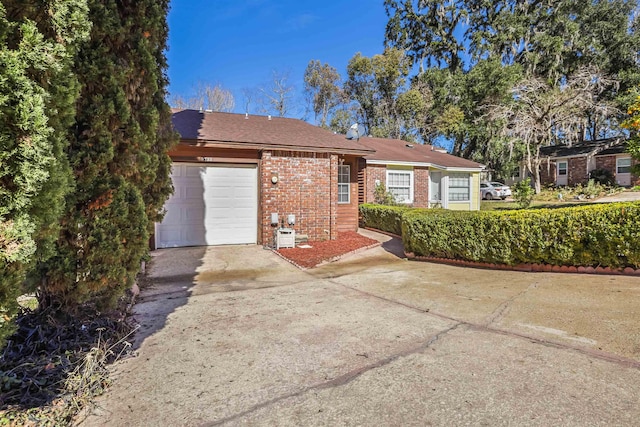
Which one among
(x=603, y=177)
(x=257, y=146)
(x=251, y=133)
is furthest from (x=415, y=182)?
(x=603, y=177)

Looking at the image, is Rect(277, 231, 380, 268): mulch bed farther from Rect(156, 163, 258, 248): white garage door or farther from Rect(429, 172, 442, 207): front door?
Rect(429, 172, 442, 207): front door

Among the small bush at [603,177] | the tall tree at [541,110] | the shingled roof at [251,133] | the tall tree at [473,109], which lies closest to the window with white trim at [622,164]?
the small bush at [603,177]

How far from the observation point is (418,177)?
1641 centimetres

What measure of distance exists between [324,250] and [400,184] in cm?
817

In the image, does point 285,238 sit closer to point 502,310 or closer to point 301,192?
point 301,192

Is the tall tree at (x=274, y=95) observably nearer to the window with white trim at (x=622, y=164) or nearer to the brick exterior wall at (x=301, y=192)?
the brick exterior wall at (x=301, y=192)

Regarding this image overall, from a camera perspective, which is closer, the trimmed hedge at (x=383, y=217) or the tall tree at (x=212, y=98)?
the trimmed hedge at (x=383, y=217)

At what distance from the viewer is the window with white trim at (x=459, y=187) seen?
1823 cm

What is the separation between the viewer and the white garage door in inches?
362

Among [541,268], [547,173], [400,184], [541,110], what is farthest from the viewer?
[547,173]

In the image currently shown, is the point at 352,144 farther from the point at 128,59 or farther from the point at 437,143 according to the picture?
the point at 437,143

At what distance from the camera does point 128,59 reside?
3.56m

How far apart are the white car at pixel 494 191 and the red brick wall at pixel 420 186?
464 inches

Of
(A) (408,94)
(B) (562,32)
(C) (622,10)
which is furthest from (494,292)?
(C) (622,10)
